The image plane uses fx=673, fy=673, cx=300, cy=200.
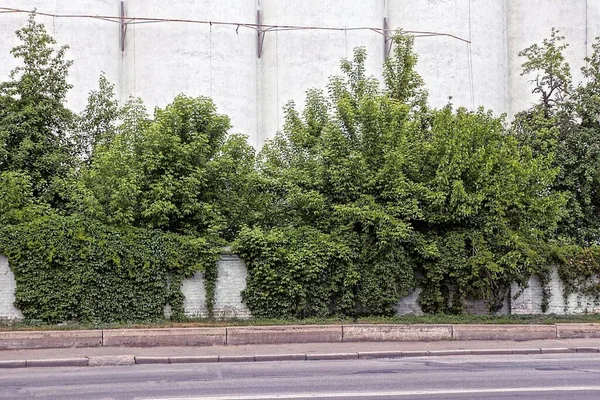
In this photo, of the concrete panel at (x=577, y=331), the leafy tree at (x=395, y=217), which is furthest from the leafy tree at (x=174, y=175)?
the concrete panel at (x=577, y=331)

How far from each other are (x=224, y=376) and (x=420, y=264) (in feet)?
30.2

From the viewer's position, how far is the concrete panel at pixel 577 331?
17250 mm

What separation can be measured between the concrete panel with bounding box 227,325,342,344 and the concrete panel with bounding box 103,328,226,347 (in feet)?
1.27

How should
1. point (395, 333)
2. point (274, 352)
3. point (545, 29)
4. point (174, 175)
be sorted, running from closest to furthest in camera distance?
1. point (274, 352)
2. point (395, 333)
3. point (174, 175)
4. point (545, 29)

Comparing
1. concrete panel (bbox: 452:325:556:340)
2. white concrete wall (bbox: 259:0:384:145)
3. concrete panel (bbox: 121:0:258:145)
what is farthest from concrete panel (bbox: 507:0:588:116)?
concrete panel (bbox: 452:325:556:340)

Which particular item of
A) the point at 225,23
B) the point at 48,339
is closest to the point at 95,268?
the point at 48,339

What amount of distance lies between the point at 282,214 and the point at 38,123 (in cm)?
778

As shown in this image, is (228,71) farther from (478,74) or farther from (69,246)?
(69,246)

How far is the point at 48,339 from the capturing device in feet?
48.2

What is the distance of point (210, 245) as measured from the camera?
1833 centimetres

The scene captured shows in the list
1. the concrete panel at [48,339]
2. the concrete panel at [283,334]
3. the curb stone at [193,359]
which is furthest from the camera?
the concrete panel at [283,334]

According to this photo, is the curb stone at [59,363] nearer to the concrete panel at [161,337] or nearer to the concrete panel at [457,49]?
the concrete panel at [161,337]

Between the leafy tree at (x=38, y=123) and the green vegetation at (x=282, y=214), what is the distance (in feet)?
0.21

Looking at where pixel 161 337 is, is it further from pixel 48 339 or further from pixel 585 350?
pixel 585 350
